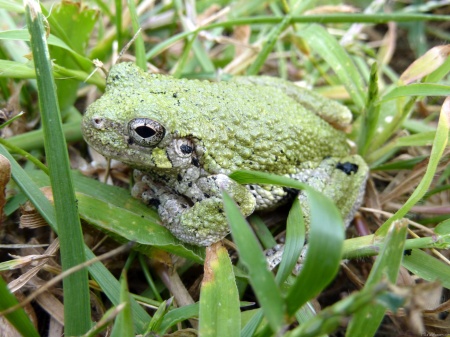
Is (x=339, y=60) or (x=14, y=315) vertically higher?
(x=339, y=60)

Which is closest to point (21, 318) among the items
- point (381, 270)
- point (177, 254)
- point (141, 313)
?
point (141, 313)

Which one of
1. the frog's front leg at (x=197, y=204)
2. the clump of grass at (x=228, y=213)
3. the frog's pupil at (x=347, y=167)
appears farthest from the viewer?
the frog's pupil at (x=347, y=167)

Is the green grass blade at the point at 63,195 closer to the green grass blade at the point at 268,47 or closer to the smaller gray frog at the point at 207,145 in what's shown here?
the smaller gray frog at the point at 207,145

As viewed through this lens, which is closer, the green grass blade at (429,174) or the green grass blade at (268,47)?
the green grass blade at (429,174)

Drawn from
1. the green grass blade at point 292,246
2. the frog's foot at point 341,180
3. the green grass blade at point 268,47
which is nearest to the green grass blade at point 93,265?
the green grass blade at point 292,246

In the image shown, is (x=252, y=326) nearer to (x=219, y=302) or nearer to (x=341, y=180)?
(x=219, y=302)

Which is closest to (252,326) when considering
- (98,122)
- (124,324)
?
(124,324)

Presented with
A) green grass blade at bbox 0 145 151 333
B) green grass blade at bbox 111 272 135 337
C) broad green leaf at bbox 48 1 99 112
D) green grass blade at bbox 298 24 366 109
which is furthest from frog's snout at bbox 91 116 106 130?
green grass blade at bbox 298 24 366 109
